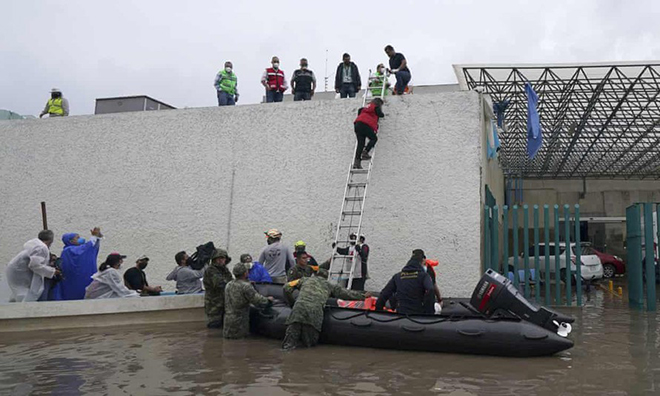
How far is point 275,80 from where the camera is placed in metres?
13.3

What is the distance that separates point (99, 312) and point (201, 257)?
1.86 metres

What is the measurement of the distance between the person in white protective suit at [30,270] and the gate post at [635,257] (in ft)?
33.6

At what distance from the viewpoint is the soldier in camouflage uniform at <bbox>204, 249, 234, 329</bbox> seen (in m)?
8.63

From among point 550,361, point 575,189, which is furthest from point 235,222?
point 575,189

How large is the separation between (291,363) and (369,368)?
0.90 m

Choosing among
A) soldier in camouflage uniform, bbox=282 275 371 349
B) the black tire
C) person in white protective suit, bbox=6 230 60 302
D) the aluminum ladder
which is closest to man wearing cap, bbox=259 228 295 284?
the aluminum ladder

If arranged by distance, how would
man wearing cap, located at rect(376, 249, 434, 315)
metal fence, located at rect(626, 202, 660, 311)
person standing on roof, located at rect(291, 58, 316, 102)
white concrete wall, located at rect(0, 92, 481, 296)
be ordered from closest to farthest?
man wearing cap, located at rect(376, 249, 434, 315)
white concrete wall, located at rect(0, 92, 481, 296)
metal fence, located at rect(626, 202, 660, 311)
person standing on roof, located at rect(291, 58, 316, 102)

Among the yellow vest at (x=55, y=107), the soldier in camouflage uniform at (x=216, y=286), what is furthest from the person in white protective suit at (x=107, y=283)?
the yellow vest at (x=55, y=107)

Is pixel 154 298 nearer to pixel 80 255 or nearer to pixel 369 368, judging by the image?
pixel 80 255

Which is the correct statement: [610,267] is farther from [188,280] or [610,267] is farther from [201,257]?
[188,280]

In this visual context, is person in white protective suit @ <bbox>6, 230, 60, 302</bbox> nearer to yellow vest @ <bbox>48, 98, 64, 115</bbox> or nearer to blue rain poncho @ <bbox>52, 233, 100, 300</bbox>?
blue rain poncho @ <bbox>52, 233, 100, 300</bbox>

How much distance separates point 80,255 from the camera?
9375 millimetres

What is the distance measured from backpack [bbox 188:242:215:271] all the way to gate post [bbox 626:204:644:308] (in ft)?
26.0

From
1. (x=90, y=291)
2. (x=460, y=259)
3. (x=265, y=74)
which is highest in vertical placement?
(x=265, y=74)
